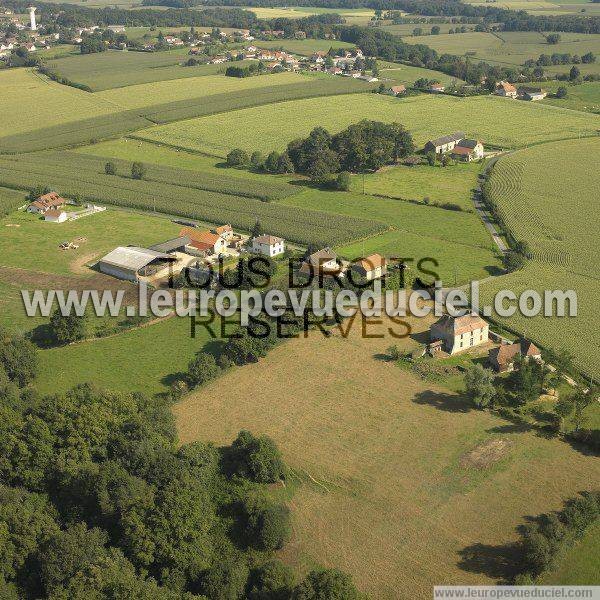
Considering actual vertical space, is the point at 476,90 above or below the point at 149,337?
above

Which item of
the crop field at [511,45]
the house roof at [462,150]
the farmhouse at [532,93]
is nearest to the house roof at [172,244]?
the house roof at [462,150]

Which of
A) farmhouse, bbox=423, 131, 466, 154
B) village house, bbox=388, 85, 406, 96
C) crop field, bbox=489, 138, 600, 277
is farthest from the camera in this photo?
village house, bbox=388, 85, 406, 96

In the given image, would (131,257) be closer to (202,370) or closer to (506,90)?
(202,370)

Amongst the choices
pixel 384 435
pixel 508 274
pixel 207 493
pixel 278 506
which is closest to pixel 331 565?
pixel 278 506

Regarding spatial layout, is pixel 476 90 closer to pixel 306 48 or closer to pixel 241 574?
pixel 306 48

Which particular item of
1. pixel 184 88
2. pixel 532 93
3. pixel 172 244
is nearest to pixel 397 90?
pixel 532 93

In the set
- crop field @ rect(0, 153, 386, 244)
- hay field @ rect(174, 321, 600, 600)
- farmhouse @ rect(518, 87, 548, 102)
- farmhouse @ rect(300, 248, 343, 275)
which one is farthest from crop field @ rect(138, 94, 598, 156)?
hay field @ rect(174, 321, 600, 600)

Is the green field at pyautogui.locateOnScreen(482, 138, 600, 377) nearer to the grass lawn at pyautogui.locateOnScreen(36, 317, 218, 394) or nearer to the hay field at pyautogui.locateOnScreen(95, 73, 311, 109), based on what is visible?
the grass lawn at pyautogui.locateOnScreen(36, 317, 218, 394)
